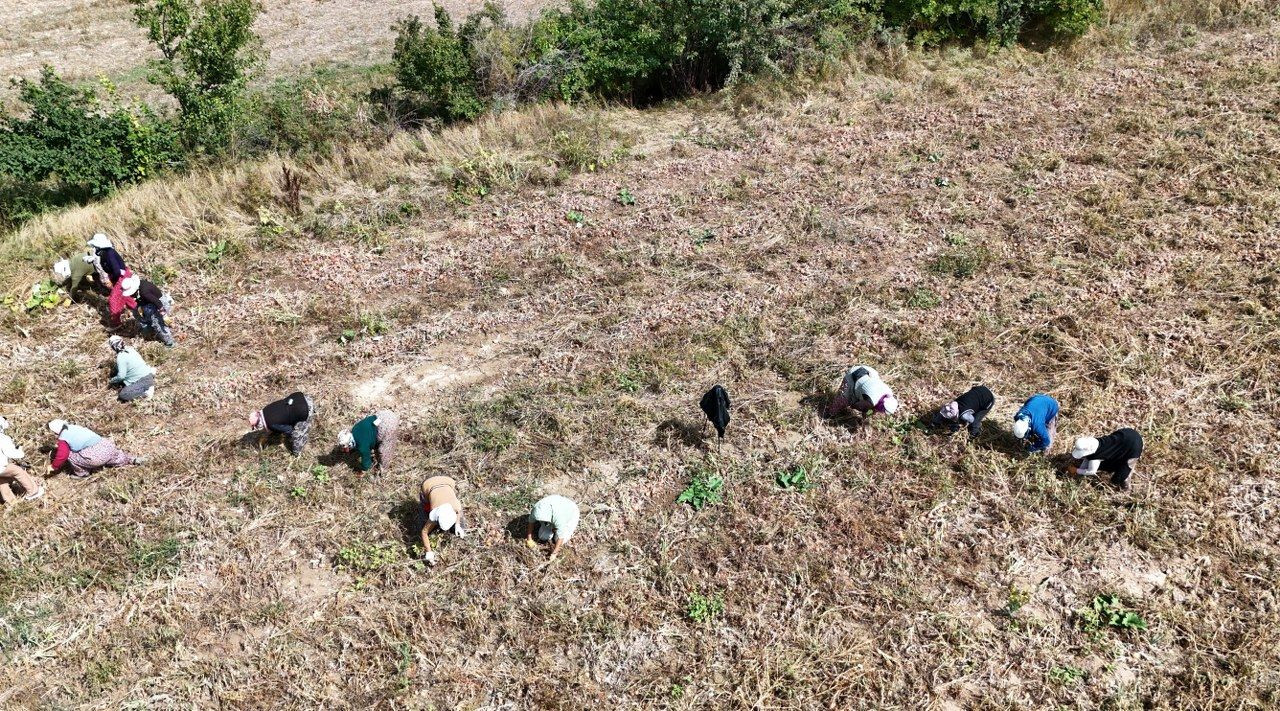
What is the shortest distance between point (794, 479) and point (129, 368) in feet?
25.2

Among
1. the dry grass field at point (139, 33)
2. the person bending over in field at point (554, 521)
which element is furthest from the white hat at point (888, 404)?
the dry grass field at point (139, 33)

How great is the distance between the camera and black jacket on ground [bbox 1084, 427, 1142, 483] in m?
7.03

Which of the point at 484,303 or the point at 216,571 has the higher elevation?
the point at 484,303

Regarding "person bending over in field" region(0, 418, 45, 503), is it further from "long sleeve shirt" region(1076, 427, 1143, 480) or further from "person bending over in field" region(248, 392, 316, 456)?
"long sleeve shirt" region(1076, 427, 1143, 480)

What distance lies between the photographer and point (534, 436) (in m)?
8.22

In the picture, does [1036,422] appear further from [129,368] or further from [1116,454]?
[129,368]

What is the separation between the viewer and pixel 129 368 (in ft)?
28.8

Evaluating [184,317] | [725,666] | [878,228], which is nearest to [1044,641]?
[725,666]

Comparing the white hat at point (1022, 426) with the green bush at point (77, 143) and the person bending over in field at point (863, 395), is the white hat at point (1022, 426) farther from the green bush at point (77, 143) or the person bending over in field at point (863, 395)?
the green bush at point (77, 143)

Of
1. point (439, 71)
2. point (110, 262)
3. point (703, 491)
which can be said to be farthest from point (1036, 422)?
point (439, 71)

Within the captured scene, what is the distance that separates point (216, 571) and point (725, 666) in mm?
4762

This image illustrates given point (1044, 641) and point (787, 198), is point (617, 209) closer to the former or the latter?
point (787, 198)

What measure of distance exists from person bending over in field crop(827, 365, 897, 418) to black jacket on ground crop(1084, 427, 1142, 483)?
1912 mm

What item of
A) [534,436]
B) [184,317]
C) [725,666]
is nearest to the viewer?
[725,666]
